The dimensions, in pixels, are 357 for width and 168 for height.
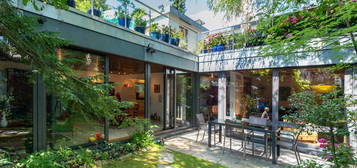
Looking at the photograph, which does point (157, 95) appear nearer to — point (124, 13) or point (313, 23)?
point (124, 13)

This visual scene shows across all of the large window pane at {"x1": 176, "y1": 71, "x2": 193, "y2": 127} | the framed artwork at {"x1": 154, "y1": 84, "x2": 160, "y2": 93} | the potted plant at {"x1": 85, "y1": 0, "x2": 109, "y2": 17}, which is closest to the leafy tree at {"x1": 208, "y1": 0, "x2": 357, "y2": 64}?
the potted plant at {"x1": 85, "y1": 0, "x2": 109, "y2": 17}

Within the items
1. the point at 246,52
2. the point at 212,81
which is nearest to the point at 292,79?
the point at 246,52

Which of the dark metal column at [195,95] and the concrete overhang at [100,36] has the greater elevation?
the concrete overhang at [100,36]

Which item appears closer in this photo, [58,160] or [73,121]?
[58,160]

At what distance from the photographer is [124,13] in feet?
16.5

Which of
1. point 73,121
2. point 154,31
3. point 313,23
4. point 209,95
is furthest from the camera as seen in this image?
point 209,95

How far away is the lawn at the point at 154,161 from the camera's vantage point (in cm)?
398

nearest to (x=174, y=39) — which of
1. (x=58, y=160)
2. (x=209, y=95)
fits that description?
(x=209, y=95)

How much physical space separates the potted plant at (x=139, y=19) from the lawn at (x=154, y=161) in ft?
12.1

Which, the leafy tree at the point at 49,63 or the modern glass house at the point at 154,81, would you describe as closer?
the leafy tree at the point at 49,63

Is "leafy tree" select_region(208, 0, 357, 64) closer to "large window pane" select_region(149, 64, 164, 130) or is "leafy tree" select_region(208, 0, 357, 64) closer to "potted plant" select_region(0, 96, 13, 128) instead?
"large window pane" select_region(149, 64, 164, 130)

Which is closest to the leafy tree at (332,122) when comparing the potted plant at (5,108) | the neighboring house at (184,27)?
the potted plant at (5,108)

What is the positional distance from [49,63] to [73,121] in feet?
5.43

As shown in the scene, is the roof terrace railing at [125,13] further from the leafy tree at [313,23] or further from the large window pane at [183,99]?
the leafy tree at [313,23]
